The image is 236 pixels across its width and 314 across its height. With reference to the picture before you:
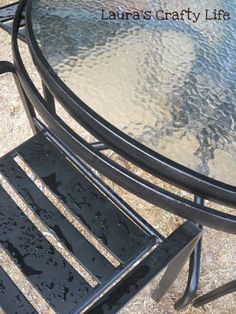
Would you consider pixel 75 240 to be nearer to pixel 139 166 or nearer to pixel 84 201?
pixel 84 201

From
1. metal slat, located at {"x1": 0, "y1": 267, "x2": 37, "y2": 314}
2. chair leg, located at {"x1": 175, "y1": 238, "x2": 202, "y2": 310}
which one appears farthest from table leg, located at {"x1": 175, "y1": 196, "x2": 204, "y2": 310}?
metal slat, located at {"x1": 0, "y1": 267, "x2": 37, "y2": 314}

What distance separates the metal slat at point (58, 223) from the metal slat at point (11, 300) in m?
0.16

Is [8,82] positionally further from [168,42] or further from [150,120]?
[150,120]

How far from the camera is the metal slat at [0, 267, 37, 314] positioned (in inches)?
42.4

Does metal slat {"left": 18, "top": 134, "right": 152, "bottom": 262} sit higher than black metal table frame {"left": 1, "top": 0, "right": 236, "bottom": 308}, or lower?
lower

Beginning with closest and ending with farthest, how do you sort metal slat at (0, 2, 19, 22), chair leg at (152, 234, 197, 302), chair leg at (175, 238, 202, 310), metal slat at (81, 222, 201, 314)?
metal slat at (81, 222, 201, 314), chair leg at (152, 234, 197, 302), chair leg at (175, 238, 202, 310), metal slat at (0, 2, 19, 22)

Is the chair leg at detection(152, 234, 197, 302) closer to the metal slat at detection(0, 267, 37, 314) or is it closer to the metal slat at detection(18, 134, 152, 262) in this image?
the metal slat at detection(18, 134, 152, 262)

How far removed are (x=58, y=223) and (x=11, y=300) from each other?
0.23m

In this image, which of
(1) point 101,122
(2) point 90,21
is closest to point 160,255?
(1) point 101,122

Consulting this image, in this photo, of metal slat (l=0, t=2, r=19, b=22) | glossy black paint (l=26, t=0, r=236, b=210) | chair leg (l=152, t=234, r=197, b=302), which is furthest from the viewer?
metal slat (l=0, t=2, r=19, b=22)

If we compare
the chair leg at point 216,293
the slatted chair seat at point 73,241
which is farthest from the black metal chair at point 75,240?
the chair leg at point 216,293

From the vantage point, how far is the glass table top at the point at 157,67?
3.10 feet

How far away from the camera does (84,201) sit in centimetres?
124

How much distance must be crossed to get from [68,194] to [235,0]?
71 cm
